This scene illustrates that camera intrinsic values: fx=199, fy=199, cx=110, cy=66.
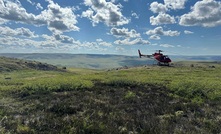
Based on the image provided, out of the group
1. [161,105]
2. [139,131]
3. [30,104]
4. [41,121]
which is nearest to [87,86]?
[30,104]

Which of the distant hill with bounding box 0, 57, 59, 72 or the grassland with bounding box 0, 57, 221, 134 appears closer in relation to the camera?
the grassland with bounding box 0, 57, 221, 134

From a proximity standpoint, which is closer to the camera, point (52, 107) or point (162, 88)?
point (52, 107)

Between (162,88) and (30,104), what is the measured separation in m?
14.6

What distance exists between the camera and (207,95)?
1894cm

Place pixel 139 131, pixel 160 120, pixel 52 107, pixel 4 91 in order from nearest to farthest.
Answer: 1. pixel 139 131
2. pixel 160 120
3. pixel 52 107
4. pixel 4 91

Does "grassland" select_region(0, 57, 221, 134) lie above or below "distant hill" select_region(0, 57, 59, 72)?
above

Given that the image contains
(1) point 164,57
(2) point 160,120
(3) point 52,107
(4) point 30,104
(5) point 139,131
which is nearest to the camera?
(5) point 139,131

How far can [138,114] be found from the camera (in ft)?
45.1

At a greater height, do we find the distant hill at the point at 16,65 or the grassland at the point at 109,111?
the grassland at the point at 109,111

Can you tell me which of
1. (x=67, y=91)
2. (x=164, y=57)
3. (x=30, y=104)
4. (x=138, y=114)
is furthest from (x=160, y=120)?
(x=164, y=57)

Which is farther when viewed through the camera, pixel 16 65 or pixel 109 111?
pixel 16 65

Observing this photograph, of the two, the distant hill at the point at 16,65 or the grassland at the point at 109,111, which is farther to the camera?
the distant hill at the point at 16,65

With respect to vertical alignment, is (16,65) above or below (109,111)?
below

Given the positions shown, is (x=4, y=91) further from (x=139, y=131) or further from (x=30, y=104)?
(x=139, y=131)
